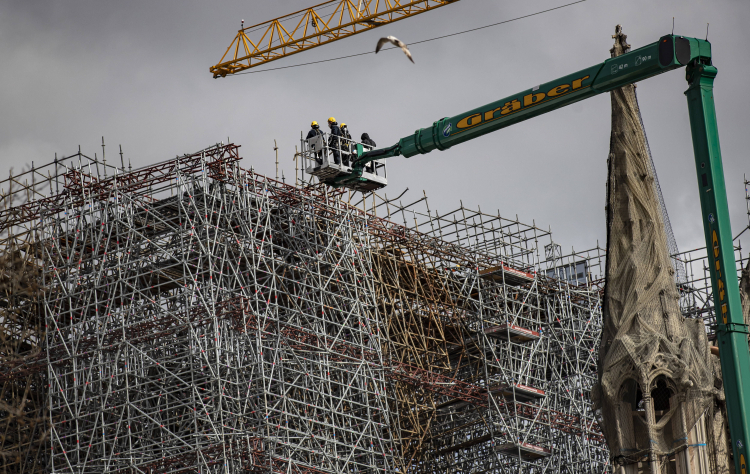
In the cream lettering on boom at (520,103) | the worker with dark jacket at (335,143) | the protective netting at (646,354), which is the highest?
the worker with dark jacket at (335,143)

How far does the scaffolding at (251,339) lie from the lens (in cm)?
4594

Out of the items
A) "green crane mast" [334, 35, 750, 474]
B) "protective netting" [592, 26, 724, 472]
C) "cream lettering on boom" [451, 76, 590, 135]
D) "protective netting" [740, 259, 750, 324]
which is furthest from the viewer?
"cream lettering on boom" [451, 76, 590, 135]

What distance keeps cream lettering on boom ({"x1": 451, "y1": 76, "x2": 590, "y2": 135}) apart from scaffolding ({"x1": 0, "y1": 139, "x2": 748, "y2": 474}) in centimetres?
1132

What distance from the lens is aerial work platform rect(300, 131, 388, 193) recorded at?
44656mm

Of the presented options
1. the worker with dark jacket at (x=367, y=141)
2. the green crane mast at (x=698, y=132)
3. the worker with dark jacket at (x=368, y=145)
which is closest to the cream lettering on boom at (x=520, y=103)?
the green crane mast at (x=698, y=132)

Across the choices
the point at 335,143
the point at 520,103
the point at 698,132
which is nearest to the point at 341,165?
the point at 335,143

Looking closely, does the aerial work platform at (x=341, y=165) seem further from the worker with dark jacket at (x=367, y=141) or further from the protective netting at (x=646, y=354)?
the protective netting at (x=646, y=354)

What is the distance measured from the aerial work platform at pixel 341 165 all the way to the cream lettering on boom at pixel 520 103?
6.20 m

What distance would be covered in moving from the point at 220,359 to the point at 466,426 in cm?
1461

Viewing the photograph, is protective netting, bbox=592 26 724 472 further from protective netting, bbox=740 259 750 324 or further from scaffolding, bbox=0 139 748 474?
scaffolding, bbox=0 139 748 474

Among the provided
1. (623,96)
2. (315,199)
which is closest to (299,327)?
(315,199)

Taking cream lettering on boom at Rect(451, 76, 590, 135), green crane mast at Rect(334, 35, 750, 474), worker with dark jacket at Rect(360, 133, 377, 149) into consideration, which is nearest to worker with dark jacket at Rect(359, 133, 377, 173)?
worker with dark jacket at Rect(360, 133, 377, 149)

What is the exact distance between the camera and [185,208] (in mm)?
48094

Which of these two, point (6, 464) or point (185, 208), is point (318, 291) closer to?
point (185, 208)
